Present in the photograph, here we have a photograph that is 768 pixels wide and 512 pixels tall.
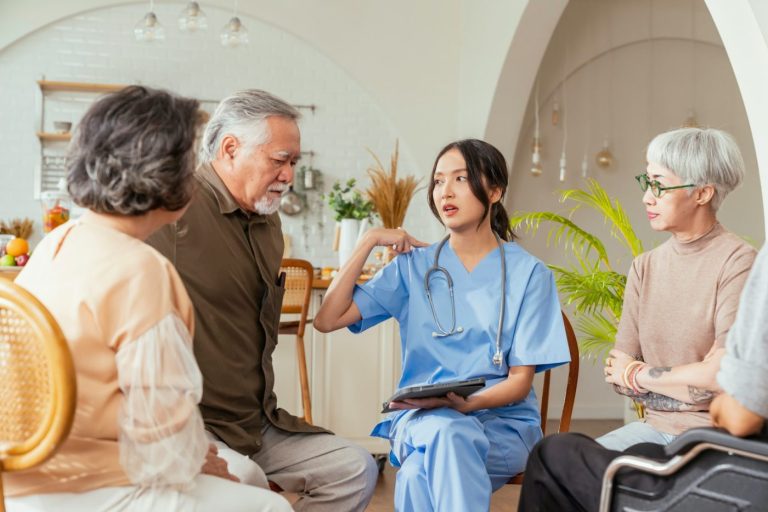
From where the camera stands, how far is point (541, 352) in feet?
7.22

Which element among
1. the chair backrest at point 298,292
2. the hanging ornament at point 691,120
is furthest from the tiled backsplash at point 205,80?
the chair backrest at point 298,292

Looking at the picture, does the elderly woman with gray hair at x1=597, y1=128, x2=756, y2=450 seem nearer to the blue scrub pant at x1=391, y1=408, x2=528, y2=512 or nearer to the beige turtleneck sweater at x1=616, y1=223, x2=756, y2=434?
the beige turtleneck sweater at x1=616, y1=223, x2=756, y2=434

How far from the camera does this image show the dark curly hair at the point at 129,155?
4.48 ft

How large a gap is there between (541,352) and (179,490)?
3.54ft

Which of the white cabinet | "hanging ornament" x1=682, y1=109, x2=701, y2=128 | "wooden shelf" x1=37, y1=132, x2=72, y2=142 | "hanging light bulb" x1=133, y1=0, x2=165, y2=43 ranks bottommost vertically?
the white cabinet

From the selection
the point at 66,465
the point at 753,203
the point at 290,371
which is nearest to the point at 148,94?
the point at 66,465

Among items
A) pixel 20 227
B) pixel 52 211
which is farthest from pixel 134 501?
pixel 20 227

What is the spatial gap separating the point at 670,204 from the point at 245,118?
987 mm

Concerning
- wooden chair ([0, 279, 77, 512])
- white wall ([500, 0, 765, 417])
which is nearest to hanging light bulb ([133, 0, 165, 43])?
white wall ([500, 0, 765, 417])

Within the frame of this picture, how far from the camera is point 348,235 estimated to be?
464 cm

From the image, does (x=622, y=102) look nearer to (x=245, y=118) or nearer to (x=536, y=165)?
(x=536, y=165)

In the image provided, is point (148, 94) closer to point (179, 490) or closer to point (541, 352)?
point (179, 490)

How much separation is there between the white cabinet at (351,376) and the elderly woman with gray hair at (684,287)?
218 centimetres

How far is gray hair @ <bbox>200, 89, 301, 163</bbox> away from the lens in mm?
2141
